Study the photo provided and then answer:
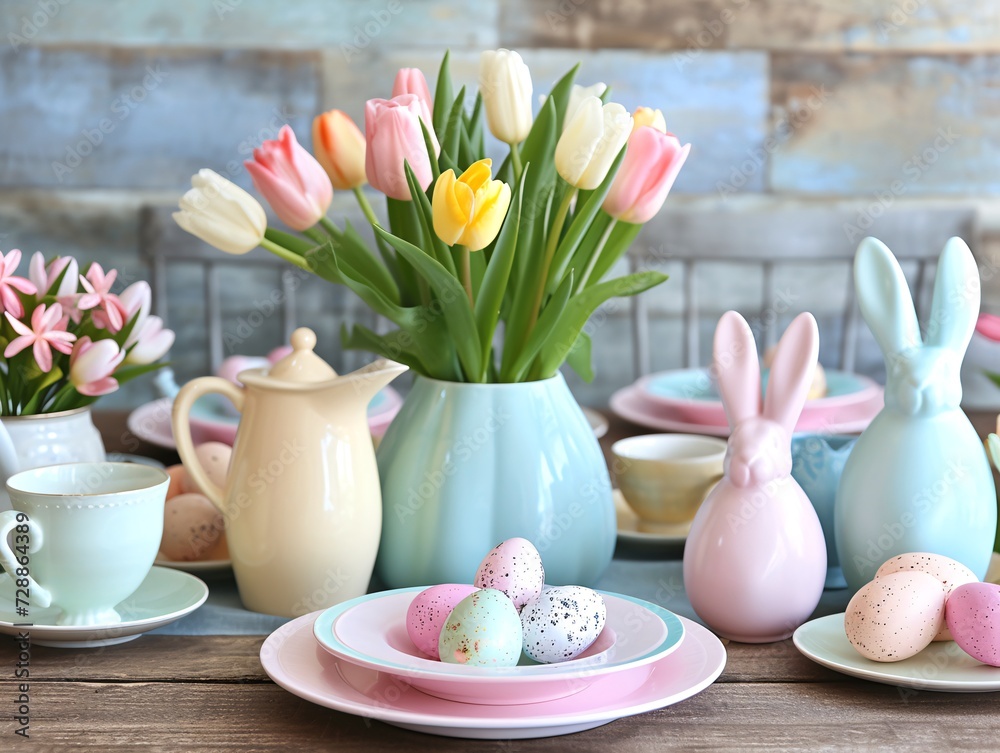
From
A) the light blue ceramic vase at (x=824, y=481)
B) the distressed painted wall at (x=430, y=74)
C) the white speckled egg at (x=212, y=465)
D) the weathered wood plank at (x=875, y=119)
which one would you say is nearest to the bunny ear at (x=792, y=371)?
the light blue ceramic vase at (x=824, y=481)

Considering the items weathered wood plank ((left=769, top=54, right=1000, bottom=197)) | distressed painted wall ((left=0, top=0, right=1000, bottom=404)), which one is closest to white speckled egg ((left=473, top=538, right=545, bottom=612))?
distressed painted wall ((left=0, top=0, right=1000, bottom=404))

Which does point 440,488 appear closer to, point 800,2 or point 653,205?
point 653,205

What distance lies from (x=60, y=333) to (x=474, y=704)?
407mm

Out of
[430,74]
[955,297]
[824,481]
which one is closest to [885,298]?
[955,297]

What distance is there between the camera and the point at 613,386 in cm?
221

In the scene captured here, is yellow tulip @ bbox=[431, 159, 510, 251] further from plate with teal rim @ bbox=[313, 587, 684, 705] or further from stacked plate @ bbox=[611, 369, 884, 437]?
stacked plate @ bbox=[611, 369, 884, 437]

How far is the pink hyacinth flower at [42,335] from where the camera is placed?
73cm

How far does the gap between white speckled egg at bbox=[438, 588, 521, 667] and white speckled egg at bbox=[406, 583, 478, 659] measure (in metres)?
0.02

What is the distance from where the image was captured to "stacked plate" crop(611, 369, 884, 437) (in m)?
1.20

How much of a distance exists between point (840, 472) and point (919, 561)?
0.14 m

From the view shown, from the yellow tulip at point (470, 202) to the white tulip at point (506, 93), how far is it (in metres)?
0.10

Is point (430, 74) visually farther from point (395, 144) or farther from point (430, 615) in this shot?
point (430, 615)

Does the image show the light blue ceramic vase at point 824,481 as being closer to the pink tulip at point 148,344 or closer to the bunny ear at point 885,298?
the bunny ear at point 885,298

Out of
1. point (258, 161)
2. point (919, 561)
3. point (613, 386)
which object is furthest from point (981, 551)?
point (613, 386)
